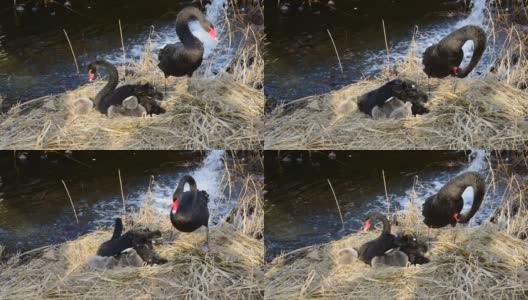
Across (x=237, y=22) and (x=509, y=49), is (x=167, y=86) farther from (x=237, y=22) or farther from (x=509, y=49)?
(x=509, y=49)

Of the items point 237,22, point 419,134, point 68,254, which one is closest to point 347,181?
point 419,134

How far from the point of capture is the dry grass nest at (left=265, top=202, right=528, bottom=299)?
3791 millimetres

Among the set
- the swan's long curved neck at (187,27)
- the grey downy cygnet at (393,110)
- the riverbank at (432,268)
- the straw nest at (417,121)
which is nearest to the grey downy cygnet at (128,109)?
the swan's long curved neck at (187,27)

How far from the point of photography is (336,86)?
397cm

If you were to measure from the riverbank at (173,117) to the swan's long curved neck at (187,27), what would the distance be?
178mm

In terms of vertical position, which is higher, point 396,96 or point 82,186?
point 396,96

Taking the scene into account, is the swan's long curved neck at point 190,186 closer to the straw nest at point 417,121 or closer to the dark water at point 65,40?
the straw nest at point 417,121

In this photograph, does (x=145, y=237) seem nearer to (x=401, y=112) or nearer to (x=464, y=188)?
(x=401, y=112)

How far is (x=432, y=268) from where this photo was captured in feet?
12.6

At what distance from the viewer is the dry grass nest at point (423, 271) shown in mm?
3791

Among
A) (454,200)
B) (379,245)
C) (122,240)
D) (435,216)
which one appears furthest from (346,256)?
(122,240)

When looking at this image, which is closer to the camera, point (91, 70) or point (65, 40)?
point (91, 70)

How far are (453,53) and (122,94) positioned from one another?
5.09ft

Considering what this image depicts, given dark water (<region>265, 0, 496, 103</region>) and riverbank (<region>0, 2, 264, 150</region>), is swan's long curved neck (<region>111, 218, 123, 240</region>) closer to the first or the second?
riverbank (<region>0, 2, 264, 150</region>)
